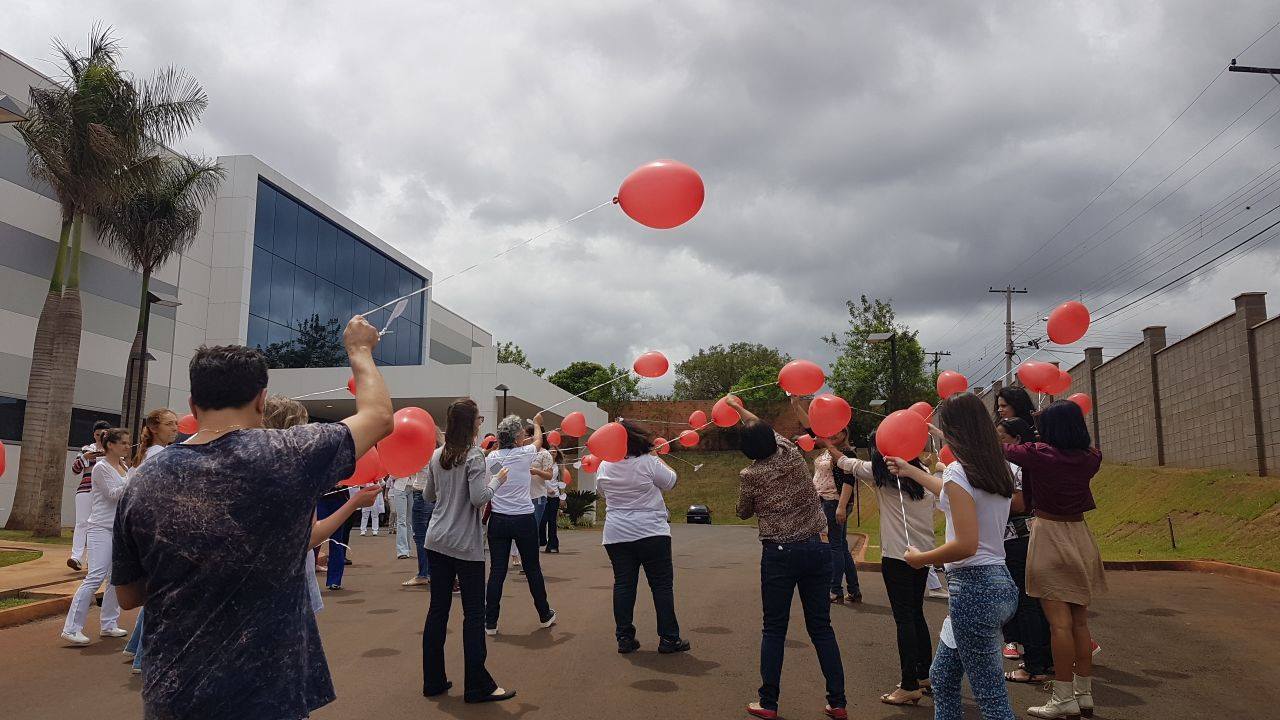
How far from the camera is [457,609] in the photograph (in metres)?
8.61

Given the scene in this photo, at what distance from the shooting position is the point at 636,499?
6.70 metres

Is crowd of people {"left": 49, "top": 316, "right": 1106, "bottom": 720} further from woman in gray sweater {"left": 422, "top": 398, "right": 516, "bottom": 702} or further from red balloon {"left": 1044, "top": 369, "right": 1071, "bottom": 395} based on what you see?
red balloon {"left": 1044, "top": 369, "right": 1071, "bottom": 395}

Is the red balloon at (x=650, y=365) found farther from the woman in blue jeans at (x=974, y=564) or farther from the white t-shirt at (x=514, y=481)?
the woman in blue jeans at (x=974, y=564)

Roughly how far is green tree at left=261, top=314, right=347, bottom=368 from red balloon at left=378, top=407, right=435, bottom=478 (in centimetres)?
2767

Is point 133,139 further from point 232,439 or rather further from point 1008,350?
point 1008,350

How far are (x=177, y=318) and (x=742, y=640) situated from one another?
2577cm

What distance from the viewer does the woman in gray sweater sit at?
5172mm

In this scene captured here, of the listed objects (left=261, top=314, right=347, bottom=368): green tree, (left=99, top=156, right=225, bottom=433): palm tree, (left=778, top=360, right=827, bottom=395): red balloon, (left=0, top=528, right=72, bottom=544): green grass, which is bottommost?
(left=0, top=528, right=72, bottom=544): green grass

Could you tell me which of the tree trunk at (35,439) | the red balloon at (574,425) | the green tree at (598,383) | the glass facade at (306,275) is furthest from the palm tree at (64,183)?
the green tree at (598,383)

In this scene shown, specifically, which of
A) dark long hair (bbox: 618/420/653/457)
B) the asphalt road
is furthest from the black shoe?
dark long hair (bbox: 618/420/653/457)

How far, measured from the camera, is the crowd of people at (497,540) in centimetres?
210

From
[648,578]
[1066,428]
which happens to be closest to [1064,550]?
[1066,428]

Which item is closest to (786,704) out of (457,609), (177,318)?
(457,609)

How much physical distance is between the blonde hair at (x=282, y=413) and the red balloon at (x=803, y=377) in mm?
3979
